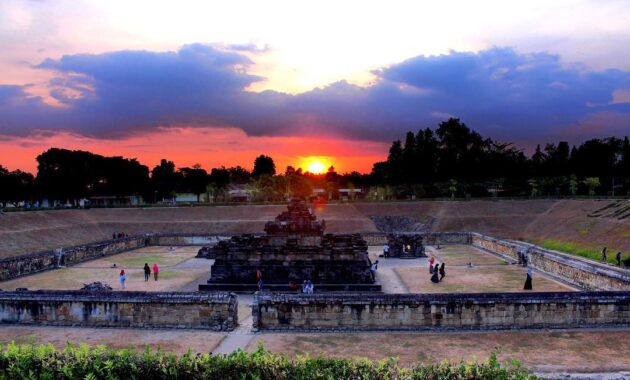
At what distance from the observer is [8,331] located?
55.0ft

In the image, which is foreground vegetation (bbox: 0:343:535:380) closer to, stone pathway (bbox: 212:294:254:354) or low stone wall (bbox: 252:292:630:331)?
stone pathway (bbox: 212:294:254:354)

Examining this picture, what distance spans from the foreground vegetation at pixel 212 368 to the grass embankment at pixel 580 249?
2627 cm

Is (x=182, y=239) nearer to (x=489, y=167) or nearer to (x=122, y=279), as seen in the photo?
(x=122, y=279)

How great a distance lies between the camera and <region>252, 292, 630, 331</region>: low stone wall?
16172mm

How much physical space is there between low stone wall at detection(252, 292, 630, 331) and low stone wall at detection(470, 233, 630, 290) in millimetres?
4613

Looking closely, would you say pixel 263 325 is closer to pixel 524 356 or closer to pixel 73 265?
pixel 524 356

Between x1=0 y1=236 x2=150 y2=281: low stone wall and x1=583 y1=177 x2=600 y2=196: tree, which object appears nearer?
x1=0 y1=236 x2=150 y2=281: low stone wall

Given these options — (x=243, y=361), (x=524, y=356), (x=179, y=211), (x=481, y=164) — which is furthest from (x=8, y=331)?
(x=481, y=164)

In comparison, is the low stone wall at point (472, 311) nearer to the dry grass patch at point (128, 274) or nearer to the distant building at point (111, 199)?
the dry grass patch at point (128, 274)

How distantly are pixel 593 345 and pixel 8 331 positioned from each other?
755 inches

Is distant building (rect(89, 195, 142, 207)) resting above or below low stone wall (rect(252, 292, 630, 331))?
above

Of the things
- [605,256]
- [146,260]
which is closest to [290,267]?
[146,260]

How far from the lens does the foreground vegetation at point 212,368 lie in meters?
8.95

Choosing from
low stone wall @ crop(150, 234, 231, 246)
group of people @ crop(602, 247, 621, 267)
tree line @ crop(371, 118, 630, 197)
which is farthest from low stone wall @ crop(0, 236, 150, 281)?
tree line @ crop(371, 118, 630, 197)
